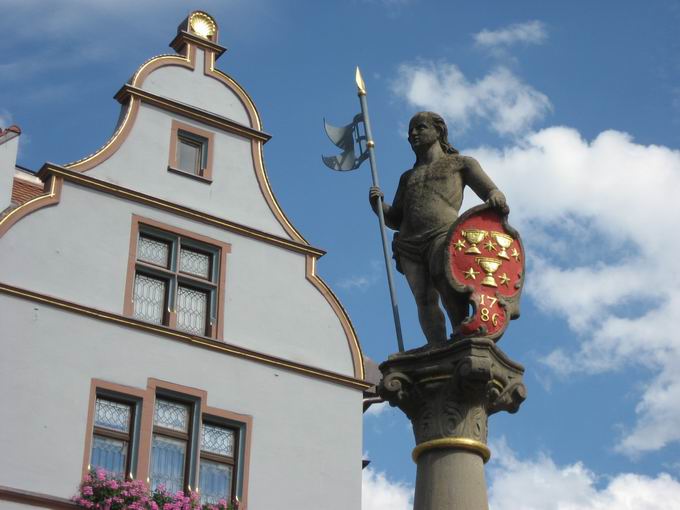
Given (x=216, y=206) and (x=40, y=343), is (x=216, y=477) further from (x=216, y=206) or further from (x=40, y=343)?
(x=216, y=206)

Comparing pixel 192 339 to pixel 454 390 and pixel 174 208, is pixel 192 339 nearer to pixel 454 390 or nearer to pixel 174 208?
pixel 174 208

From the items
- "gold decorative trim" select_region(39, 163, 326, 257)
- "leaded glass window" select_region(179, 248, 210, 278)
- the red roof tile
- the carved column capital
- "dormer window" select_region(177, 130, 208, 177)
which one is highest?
"dormer window" select_region(177, 130, 208, 177)

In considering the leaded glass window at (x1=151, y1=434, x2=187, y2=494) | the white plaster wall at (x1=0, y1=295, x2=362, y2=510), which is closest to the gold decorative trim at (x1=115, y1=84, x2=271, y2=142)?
the white plaster wall at (x1=0, y1=295, x2=362, y2=510)

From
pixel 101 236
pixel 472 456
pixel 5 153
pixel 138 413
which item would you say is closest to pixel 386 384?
pixel 472 456

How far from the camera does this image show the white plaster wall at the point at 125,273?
1631 centimetres

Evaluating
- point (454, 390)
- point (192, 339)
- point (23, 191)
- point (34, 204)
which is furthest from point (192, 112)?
point (454, 390)

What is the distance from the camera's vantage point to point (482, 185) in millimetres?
10898

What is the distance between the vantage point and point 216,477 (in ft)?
53.5

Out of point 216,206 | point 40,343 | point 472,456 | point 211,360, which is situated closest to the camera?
point 472,456

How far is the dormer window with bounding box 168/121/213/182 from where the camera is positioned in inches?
728

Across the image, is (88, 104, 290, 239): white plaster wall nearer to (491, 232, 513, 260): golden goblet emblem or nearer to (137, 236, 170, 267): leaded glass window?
(137, 236, 170, 267): leaded glass window

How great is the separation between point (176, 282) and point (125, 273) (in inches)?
27.0

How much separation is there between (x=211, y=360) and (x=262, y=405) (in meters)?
0.80

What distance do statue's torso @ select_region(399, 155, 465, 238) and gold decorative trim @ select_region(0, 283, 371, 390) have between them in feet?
20.0
